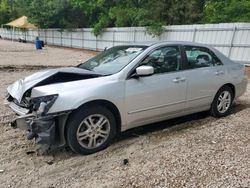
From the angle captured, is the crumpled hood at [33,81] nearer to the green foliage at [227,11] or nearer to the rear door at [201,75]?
the rear door at [201,75]

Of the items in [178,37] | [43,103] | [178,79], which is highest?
[178,79]

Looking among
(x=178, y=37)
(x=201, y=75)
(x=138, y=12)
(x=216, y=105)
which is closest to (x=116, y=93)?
(x=201, y=75)

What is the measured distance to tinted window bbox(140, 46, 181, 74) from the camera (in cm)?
450

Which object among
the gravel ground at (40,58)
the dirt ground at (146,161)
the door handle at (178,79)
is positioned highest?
the door handle at (178,79)

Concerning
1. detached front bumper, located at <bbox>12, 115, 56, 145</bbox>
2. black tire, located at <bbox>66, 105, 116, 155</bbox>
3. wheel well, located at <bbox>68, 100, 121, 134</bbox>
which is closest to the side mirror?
wheel well, located at <bbox>68, 100, 121, 134</bbox>

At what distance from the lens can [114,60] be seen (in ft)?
15.1

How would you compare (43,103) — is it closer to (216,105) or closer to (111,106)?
(111,106)

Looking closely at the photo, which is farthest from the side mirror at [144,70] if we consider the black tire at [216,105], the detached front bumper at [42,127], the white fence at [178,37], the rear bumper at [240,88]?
the white fence at [178,37]

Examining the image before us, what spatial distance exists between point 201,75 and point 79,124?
2.47 m

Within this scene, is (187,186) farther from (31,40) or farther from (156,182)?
(31,40)

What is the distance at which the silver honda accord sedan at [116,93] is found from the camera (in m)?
3.66

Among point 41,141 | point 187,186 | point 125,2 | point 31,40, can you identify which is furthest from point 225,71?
point 31,40

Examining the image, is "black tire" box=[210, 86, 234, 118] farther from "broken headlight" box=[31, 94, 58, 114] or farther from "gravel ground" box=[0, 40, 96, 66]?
"gravel ground" box=[0, 40, 96, 66]

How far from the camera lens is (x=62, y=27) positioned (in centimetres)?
3167
